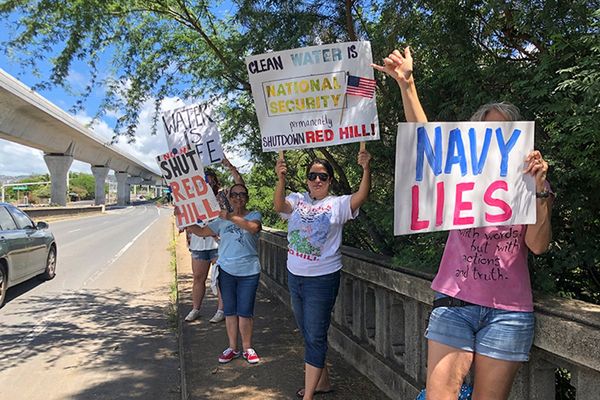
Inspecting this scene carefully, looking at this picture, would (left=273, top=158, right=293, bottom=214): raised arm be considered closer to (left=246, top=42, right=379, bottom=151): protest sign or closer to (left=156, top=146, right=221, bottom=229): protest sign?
(left=246, top=42, right=379, bottom=151): protest sign

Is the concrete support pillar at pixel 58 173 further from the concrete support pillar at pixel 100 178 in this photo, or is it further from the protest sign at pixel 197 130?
the protest sign at pixel 197 130

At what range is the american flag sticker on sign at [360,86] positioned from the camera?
3.63 meters

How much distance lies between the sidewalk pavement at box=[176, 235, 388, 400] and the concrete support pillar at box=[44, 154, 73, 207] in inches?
1892

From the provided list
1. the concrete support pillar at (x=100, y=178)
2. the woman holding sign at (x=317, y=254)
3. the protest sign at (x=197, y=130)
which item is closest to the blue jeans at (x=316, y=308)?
A: the woman holding sign at (x=317, y=254)

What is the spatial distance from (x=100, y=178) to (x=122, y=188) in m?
21.1

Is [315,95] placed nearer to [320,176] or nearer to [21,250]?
[320,176]

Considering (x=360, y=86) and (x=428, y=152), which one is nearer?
(x=428, y=152)

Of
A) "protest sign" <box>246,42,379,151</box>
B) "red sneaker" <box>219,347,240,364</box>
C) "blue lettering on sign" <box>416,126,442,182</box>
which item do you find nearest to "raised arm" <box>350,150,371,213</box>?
"protest sign" <box>246,42,379,151</box>

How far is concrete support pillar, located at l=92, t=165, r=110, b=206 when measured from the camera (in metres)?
69.2

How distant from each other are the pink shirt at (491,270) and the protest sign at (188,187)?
249 centimetres

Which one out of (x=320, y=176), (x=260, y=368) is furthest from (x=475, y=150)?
(x=260, y=368)

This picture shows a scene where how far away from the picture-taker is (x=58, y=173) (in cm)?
4931

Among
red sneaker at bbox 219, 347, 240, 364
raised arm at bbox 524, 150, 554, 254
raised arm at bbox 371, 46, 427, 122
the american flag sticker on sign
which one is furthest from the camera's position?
red sneaker at bbox 219, 347, 240, 364

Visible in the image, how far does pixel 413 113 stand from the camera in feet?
8.61
